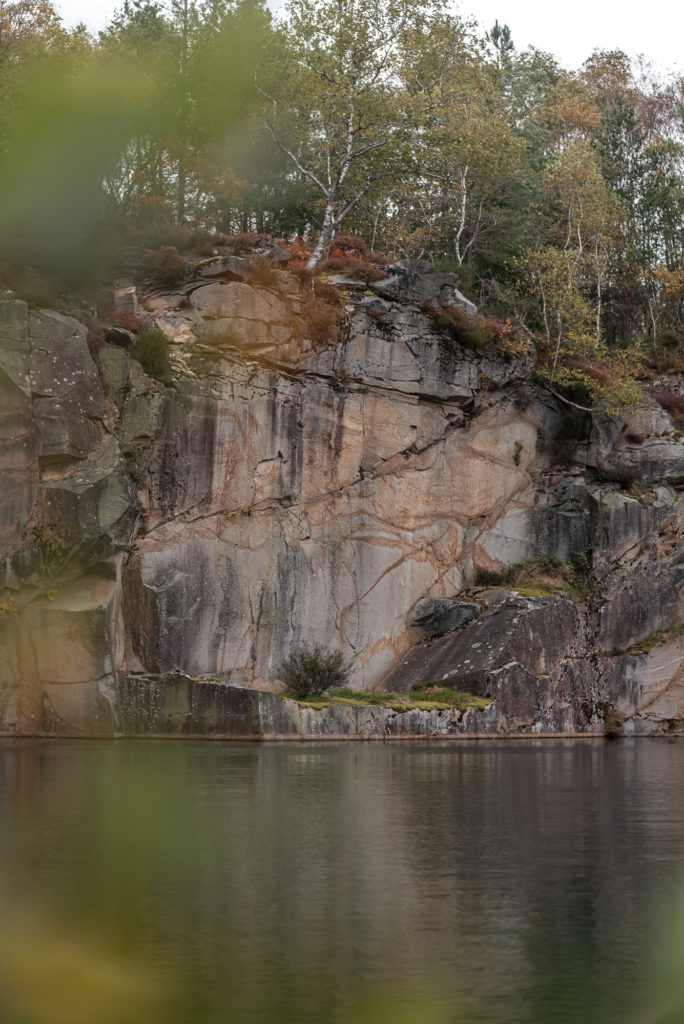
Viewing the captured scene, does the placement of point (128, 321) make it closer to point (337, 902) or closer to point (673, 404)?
point (673, 404)

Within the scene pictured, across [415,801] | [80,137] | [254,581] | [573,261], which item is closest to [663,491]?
[573,261]

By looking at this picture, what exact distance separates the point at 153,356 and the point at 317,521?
30.8 ft

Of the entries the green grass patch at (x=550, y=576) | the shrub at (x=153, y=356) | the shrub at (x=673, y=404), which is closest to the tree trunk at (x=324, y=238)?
the shrub at (x=153, y=356)

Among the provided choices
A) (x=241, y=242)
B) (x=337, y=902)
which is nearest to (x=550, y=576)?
(x=241, y=242)

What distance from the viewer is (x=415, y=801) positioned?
22625 millimetres

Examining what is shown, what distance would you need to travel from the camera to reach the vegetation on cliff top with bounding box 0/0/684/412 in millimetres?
50406

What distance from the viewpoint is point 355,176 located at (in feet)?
201

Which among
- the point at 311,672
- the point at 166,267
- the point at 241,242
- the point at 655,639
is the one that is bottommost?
the point at 311,672

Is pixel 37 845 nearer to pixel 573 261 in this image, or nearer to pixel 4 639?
pixel 4 639

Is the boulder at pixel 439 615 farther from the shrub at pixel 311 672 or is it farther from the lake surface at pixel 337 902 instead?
the lake surface at pixel 337 902

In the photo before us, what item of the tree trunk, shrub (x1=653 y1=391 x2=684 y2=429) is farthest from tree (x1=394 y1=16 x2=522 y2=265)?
shrub (x1=653 y1=391 x2=684 y2=429)

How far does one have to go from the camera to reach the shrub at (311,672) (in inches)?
1811

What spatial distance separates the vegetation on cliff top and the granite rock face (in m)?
2.70

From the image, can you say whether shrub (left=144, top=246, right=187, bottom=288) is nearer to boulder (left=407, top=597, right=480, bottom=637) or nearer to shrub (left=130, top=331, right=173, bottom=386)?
shrub (left=130, top=331, right=173, bottom=386)
